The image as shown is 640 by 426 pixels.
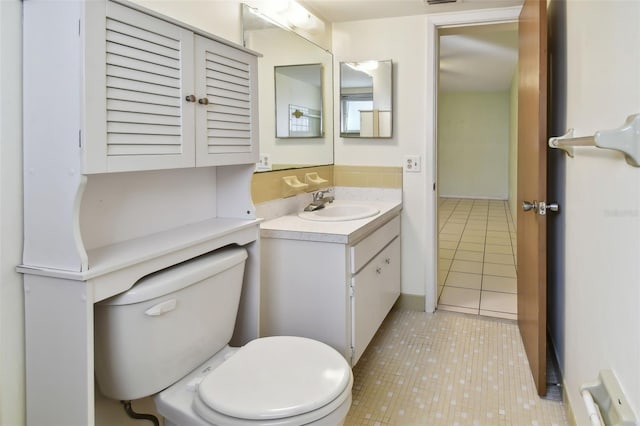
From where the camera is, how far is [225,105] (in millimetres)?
1514

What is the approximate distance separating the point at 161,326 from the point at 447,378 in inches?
57.6

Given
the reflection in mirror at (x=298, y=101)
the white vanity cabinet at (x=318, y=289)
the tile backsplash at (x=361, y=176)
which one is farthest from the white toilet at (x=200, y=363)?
the tile backsplash at (x=361, y=176)

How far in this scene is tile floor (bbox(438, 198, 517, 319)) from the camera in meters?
3.17

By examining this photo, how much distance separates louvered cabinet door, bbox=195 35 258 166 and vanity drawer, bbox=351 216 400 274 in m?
0.63

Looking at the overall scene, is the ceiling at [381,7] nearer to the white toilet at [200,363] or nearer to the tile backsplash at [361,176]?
the tile backsplash at [361,176]

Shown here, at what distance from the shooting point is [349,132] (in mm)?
3023

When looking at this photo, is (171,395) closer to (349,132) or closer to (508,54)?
(349,132)

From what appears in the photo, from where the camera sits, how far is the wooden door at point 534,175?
1.92 m

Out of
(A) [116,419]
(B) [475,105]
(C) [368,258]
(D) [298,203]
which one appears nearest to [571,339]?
(C) [368,258]

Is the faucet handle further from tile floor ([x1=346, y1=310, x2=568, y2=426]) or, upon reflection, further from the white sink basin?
tile floor ([x1=346, y1=310, x2=568, y2=426])

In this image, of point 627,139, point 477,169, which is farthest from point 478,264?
point 477,169

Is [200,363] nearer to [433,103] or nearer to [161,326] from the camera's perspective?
[161,326]

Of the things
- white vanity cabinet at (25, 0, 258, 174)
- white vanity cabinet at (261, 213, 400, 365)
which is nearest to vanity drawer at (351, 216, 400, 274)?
white vanity cabinet at (261, 213, 400, 365)

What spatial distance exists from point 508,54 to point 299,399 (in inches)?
205
